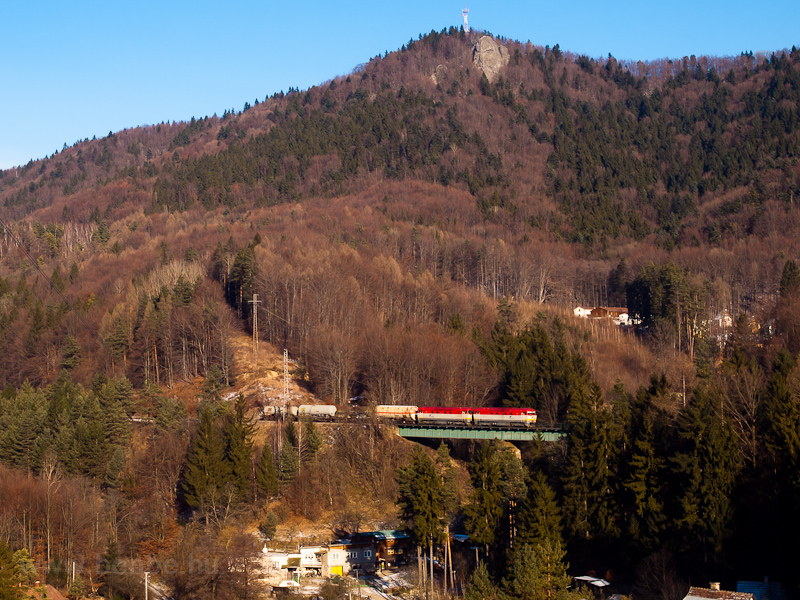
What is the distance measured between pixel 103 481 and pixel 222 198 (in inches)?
4720

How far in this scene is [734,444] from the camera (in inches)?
1860

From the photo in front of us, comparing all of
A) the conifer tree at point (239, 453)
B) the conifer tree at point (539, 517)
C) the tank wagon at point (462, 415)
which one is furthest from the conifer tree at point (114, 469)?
the conifer tree at point (539, 517)

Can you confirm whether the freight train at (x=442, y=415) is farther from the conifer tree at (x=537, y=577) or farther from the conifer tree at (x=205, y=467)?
the conifer tree at (x=537, y=577)

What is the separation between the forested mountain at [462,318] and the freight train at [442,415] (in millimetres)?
3933

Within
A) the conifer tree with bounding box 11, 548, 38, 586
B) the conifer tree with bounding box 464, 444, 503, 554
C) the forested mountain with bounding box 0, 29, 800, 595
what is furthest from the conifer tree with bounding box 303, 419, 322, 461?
the conifer tree with bounding box 11, 548, 38, 586

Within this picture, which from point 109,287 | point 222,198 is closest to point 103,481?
point 109,287

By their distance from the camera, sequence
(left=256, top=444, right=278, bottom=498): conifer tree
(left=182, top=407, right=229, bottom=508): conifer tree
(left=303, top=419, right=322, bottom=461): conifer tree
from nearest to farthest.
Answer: (left=182, top=407, right=229, bottom=508): conifer tree < (left=256, top=444, right=278, bottom=498): conifer tree < (left=303, top=419, right=322, bottom=461): conifer tree

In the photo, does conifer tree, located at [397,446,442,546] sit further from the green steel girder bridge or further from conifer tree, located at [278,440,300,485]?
the green steel girder bridge

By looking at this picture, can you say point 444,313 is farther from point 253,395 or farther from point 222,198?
point 222,198

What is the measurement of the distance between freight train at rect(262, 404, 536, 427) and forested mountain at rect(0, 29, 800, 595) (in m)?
3.93

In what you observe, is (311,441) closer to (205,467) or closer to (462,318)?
(205,467)

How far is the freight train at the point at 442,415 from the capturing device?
2744 inches

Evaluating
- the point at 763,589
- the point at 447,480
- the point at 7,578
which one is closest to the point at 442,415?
the point at 447,480

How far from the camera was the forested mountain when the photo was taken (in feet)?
162
